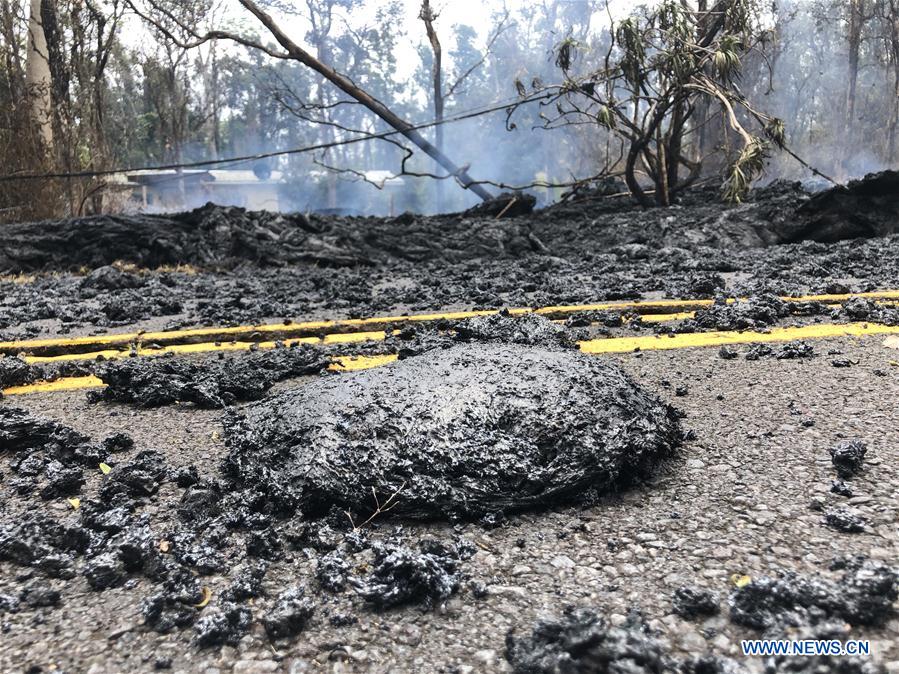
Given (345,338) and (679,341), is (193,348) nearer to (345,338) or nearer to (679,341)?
(345,338)

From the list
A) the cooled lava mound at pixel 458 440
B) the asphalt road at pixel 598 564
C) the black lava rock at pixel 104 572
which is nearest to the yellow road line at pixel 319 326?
the cooled lava mound at pixel 458 440

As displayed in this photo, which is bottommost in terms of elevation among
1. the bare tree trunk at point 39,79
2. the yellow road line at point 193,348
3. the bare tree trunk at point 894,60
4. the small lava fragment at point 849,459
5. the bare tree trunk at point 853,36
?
the small lava fragment at point 849,459

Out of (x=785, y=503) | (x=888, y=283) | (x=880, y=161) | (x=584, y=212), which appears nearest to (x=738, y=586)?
(x=785, y=503)

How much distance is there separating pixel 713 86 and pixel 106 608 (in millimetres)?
8401

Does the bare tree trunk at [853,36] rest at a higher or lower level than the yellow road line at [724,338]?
higher

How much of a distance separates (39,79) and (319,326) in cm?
934

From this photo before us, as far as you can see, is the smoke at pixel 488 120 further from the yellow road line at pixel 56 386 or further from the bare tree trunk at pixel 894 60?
the yellow road line at pixel 56 386

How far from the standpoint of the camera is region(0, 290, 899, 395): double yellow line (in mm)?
3039

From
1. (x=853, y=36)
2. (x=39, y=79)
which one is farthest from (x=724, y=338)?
(x=853, y=36)

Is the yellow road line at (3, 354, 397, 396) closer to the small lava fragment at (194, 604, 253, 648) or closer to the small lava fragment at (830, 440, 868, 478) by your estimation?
the small lava fragment at (194, 604, 253, 648)

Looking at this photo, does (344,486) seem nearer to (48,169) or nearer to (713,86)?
(713,86)

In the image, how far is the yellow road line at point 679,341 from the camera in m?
2.90

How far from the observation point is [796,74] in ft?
113

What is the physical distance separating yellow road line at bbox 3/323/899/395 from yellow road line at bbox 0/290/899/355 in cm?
68
